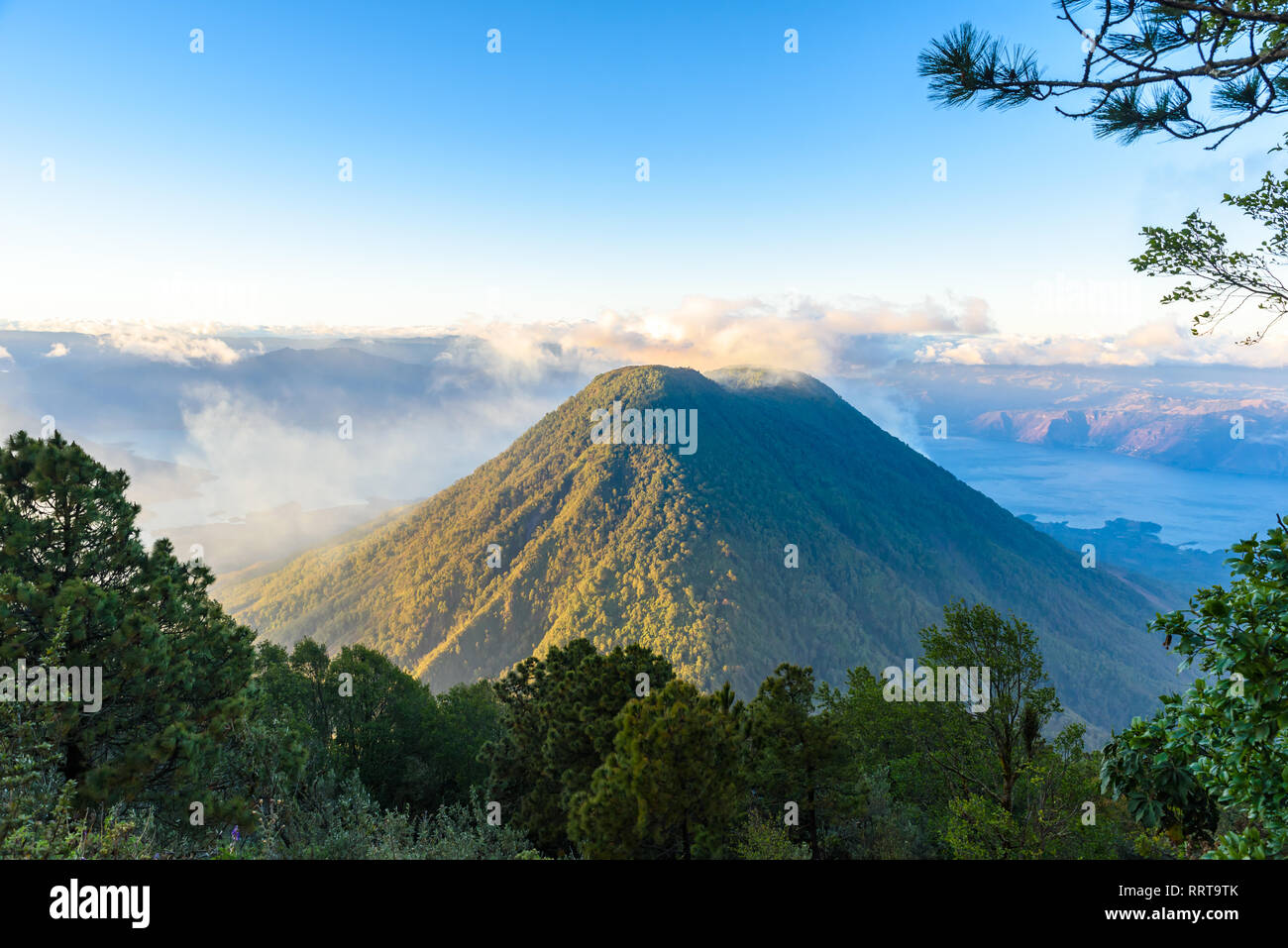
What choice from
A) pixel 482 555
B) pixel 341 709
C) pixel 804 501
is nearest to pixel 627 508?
pixel 482 555

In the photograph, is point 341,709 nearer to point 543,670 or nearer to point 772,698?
point 543,670

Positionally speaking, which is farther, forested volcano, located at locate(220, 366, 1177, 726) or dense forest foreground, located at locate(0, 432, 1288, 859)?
forested volcano, located at locate(220, 366, 1177, 726)

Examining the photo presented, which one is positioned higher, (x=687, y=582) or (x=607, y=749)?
(x=607, y=749)

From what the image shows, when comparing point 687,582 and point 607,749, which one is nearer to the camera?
point 607,749
